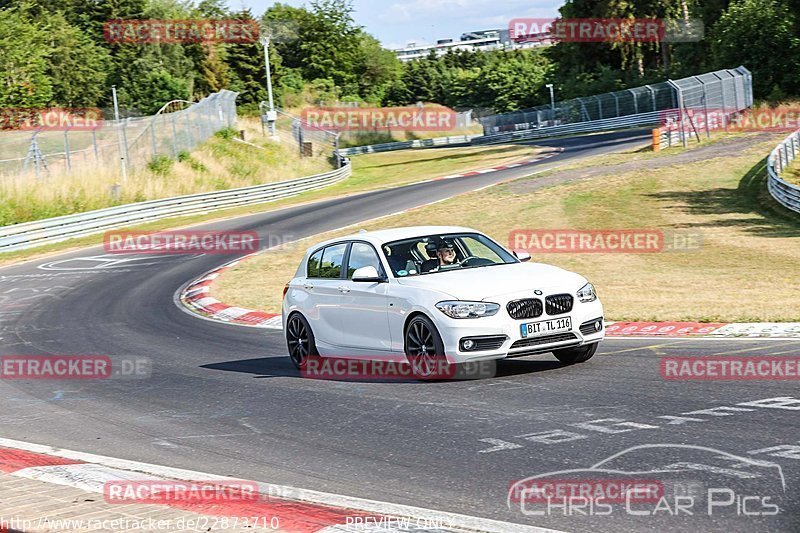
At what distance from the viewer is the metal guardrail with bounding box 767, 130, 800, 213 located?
29875 millimetres

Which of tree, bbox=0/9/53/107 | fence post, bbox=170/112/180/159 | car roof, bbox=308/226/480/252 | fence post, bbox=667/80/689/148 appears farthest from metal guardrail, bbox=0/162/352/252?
car roof, bbox=308/226/480/252

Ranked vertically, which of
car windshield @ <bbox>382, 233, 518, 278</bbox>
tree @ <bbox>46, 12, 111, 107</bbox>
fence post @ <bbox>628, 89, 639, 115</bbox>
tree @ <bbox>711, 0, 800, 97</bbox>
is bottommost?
car windshield @ <bbox>382, 233, 518, 278</bbox>

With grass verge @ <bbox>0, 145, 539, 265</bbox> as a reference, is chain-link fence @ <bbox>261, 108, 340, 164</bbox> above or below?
above

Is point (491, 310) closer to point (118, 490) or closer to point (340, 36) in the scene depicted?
point (118, 490)

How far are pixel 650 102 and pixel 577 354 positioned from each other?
6775 centimetres

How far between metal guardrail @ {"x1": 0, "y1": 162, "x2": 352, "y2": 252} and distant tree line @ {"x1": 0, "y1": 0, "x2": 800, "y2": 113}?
25464 mm

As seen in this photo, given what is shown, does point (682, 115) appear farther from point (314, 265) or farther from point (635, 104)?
point (314, 265)

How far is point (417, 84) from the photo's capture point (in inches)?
5349

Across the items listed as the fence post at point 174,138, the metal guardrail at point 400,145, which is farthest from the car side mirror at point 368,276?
the metal guardrail at point 400,145

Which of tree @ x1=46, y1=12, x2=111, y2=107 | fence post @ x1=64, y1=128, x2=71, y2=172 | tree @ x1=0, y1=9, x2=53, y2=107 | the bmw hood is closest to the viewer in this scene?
the bmw hood

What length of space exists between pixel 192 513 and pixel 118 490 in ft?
3.10

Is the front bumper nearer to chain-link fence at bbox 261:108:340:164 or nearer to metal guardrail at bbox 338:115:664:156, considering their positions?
chain-link fence at bbox 261:108:340:164

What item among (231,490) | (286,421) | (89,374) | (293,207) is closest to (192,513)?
(231,490)

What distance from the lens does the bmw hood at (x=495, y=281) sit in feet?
35.4
